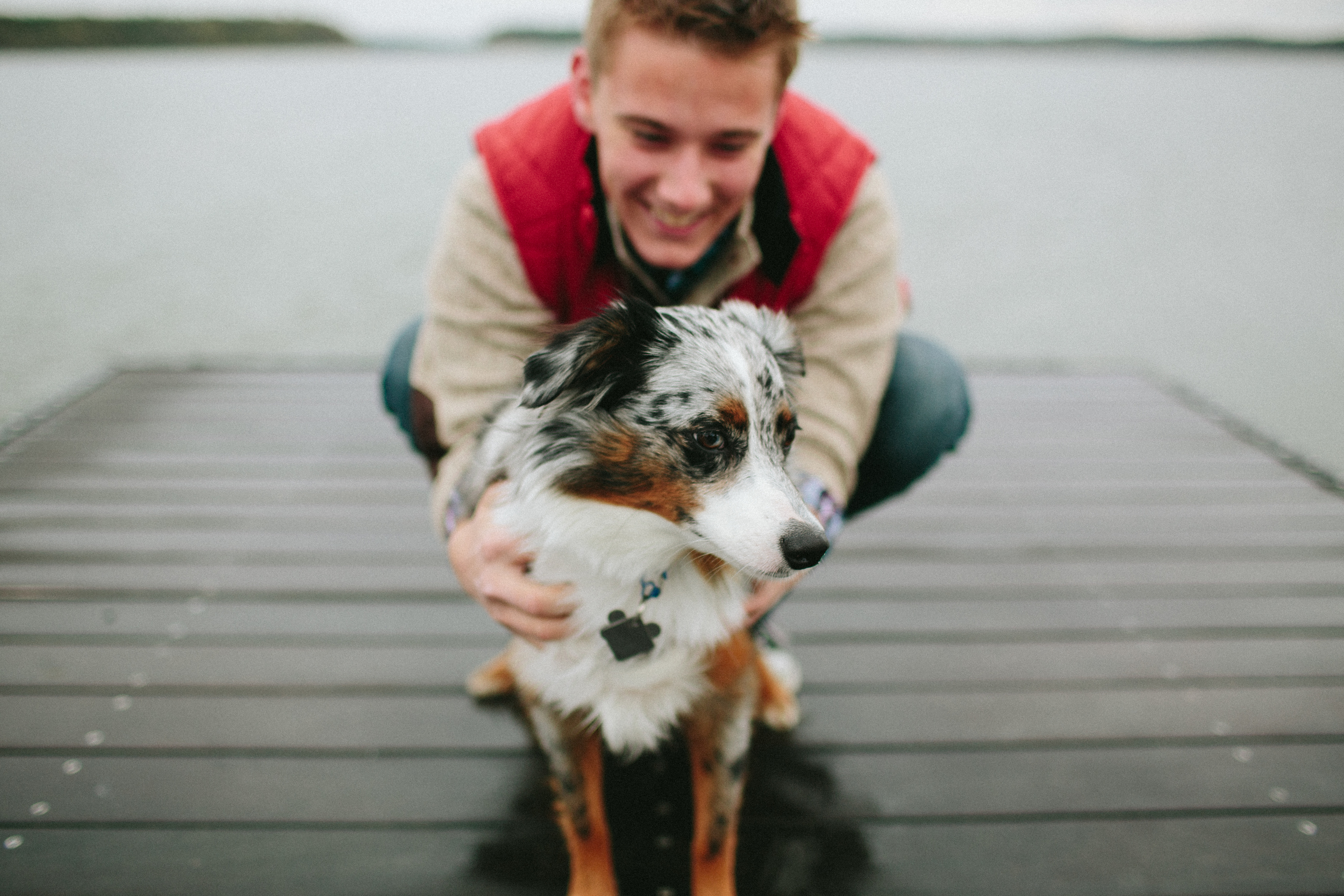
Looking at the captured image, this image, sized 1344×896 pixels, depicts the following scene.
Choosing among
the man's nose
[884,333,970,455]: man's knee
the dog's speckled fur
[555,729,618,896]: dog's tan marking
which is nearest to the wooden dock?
[555,729,618,896]: dog's tan marking

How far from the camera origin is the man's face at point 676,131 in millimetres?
1410

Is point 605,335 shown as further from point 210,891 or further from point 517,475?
point 210,891

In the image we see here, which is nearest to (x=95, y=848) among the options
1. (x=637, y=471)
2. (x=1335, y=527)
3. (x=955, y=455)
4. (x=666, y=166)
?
(x=637, y=471)

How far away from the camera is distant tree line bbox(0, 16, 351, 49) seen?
2680 cm

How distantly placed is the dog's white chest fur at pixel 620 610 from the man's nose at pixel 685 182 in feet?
2.08

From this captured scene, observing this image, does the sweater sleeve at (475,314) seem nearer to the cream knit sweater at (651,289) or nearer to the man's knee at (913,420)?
the cream knit sweater at (651,289)

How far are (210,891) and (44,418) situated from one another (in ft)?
9.30

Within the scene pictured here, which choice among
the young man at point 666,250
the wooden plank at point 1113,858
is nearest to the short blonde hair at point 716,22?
the young man at point 666,250

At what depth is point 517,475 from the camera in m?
1.44

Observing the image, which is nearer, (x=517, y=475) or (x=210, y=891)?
(x=517, y=475)

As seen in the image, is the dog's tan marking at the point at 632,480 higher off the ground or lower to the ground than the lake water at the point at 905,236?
higher

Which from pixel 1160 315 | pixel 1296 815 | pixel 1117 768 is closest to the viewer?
pixel 1296 815

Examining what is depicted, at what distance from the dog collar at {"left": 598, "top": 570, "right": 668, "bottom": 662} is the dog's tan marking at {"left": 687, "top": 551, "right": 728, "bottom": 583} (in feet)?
0.20

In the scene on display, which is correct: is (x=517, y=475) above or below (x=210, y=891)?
above
